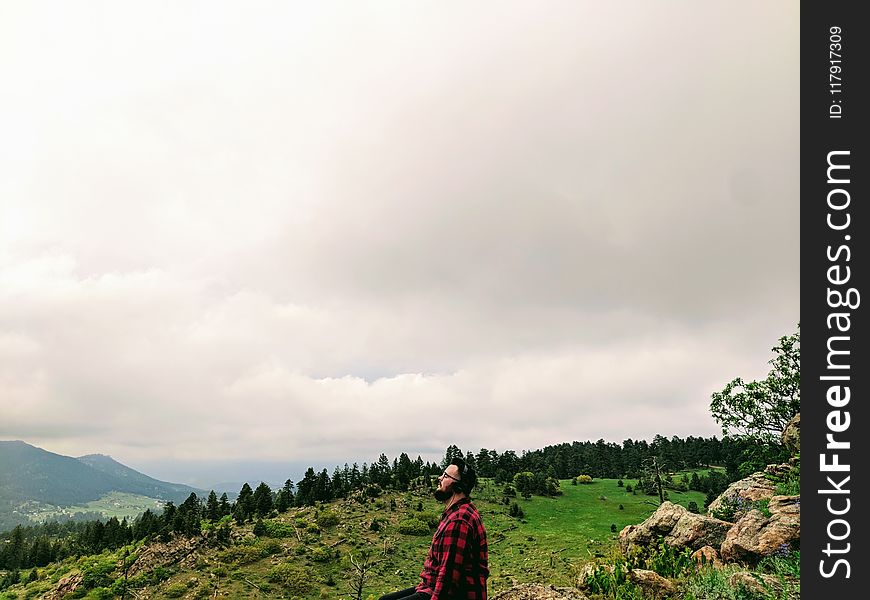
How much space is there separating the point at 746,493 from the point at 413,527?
46.1 metres

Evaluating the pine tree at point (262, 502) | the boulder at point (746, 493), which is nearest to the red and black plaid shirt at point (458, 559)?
the boulder at point (746, 493)

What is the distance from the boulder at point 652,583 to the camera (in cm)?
967

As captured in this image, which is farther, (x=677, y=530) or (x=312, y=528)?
(x=312, y=528)

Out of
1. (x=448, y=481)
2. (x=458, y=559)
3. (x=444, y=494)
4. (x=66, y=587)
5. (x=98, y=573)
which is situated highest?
(x=448, y=481)

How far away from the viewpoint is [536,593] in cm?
802

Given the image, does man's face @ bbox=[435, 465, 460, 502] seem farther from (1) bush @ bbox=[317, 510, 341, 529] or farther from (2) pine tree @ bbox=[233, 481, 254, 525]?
(2) pine tree @ bbox=[233, 481, 254, 525]

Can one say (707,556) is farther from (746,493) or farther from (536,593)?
(536,593)

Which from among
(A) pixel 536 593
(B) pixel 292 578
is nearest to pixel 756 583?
(A) pixel 536 593

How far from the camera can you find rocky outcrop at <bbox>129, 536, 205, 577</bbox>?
51.7 metres
